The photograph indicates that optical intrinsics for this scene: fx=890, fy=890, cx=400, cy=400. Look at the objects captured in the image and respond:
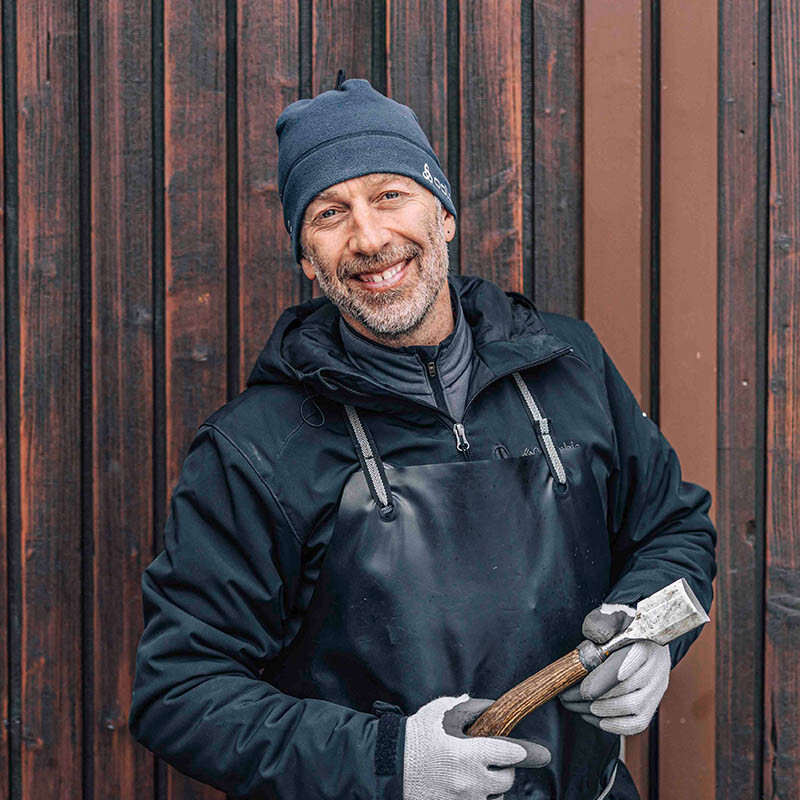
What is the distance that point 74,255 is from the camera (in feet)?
7.88

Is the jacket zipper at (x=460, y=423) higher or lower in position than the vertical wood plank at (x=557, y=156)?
lower

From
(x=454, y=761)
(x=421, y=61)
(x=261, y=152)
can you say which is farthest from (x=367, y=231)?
(x=454, y=761)

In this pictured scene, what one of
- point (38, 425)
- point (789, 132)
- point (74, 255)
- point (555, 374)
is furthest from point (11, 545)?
point (789, 132)

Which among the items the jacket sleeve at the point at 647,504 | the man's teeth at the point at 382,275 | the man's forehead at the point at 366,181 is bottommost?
the jacket sleeve at the point at 647,504

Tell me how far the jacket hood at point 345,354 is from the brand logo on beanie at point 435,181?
0.69 feet

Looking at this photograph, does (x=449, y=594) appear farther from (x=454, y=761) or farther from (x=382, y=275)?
(x=382, y=275)

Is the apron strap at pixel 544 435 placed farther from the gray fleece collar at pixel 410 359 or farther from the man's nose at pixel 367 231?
the man's nose at pixel 367 231

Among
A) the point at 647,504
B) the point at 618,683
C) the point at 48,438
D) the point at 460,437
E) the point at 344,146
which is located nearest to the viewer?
the point at 618,683

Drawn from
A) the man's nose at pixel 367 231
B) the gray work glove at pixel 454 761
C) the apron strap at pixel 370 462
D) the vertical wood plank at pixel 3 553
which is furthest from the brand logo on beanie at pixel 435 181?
the vertical wood plank at pixel 3 553

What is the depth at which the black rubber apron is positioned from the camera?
1707 mm

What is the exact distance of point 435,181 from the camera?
6.50 feet

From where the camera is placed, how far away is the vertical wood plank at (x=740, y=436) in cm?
246

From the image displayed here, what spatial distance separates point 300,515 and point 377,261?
0.55 metres

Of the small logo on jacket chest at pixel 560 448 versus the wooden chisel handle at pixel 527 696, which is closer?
the wooden chisel handle at pixel 527 696
